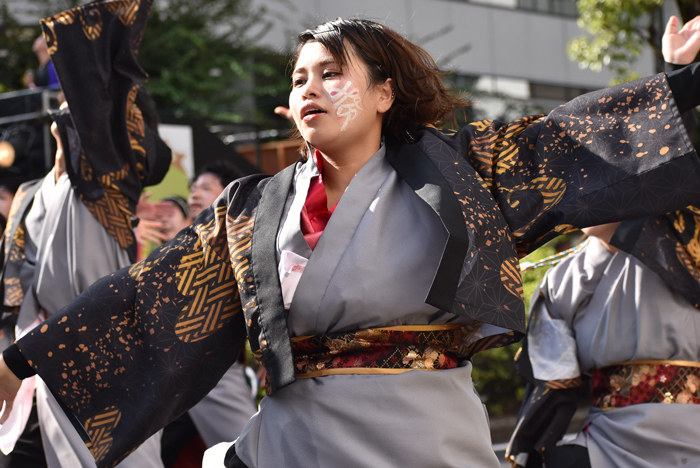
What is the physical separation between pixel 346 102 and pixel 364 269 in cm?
50

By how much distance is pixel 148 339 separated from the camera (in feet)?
7.21

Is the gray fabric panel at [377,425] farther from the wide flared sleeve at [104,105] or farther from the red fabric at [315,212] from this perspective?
the wide flared sleeve at [104,105]

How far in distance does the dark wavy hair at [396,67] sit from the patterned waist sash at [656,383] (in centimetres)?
143

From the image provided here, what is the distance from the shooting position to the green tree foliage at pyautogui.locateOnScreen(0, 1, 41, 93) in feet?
36.5

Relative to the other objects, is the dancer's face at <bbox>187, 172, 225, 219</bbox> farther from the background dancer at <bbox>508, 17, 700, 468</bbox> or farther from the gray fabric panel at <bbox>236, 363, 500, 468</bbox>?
the gray fabric panel at <bbox>236, 363, 500, 468</bbox>

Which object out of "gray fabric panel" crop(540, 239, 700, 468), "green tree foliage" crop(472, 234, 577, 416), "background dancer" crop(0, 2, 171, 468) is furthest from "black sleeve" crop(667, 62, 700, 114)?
"green tree foliage" crop(472, 234, 577, 416)

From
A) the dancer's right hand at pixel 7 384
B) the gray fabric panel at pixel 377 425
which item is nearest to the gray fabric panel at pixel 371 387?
the gray fabric panel at pixel 377 425

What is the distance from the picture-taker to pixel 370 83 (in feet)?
6.97

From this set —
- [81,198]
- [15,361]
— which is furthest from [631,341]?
[81,198]

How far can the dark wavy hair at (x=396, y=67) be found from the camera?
83.2 inches

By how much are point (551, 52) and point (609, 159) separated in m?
14.6

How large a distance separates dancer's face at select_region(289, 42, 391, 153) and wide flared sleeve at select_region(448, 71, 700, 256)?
0.98 ft

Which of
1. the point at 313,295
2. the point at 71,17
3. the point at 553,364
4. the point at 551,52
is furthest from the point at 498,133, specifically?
the point at 551,52

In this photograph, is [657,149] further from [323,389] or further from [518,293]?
[323,389]
